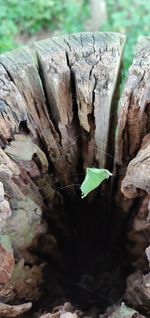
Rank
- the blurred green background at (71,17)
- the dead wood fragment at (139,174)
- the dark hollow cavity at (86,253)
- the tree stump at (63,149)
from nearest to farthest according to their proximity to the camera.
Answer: the dead wood fragment at (139,174) → the tree stump at (63,149) → the dark hollow cavity at (86,253) → the blurred green background at (71,17)

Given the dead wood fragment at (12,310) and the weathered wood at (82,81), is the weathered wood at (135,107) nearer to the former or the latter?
the weathered wood at (82,81)

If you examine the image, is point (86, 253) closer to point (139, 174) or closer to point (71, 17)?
point (139, 174)

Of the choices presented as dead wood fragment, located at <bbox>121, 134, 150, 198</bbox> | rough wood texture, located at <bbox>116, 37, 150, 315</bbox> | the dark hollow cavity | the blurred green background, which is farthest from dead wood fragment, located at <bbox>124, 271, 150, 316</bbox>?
the blurred green background

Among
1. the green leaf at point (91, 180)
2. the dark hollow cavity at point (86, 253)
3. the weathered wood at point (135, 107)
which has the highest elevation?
the weathered wood at point (135, 107)

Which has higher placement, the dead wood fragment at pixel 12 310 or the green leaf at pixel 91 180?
the green leaf at pixel 91 180

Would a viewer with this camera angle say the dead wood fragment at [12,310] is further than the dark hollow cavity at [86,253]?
No

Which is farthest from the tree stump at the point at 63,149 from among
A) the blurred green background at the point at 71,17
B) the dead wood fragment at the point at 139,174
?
the blurred green background at the point at 71,17
